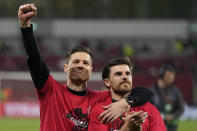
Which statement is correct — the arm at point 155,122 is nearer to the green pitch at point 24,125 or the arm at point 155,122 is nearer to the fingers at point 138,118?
the fingers at point 138,118

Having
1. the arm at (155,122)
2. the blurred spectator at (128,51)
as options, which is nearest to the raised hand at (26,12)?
the arm at (155,122)

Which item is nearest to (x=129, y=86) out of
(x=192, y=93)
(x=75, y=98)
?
(x=75, y=98)

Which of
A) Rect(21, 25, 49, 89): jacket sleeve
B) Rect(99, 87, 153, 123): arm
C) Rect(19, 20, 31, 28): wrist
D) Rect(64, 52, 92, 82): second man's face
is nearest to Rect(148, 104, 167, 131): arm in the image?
Rect(99, 87, 153, 123): arm

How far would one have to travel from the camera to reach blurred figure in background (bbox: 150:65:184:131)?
27.7 feet

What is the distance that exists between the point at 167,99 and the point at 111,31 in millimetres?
25404

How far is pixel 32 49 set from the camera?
463cm

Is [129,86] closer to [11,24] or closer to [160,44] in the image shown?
[160,44]

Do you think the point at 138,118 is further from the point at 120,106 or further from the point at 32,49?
the point at 32,49

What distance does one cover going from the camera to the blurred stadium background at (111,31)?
25672 mm

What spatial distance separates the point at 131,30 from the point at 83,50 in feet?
94.1

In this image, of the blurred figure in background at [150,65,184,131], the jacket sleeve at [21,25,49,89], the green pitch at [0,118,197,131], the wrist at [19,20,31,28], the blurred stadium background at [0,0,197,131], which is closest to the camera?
the wrist at [19,20,31,28]

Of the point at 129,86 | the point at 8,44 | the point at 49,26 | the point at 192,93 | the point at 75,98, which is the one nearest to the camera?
the point at 129,86

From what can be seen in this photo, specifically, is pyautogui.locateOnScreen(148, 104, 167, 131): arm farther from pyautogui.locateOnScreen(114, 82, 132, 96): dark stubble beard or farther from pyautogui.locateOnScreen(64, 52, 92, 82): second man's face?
pyautogui.locateOnScreen(64, 52, 92, 82): second man's face

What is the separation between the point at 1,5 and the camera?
3391 centimetres
